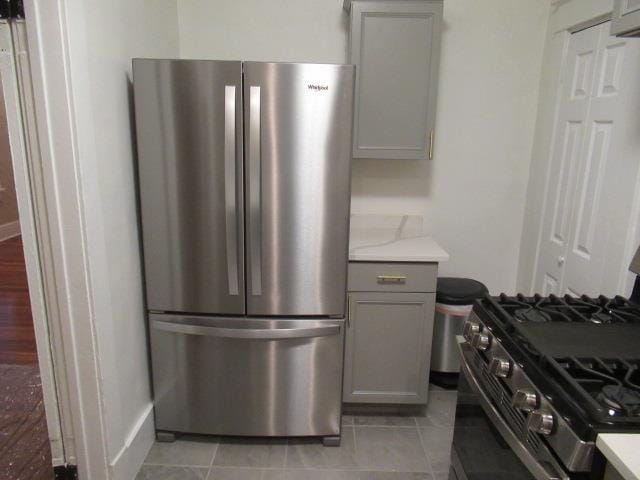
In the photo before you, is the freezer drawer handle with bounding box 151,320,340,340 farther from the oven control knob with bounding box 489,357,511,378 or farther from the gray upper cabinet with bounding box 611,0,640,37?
the gray upper cabinet with bounding box 611,0,640,37

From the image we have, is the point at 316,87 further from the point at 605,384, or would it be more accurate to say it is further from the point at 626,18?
the point at 605,384

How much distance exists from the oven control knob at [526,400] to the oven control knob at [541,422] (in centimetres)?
3

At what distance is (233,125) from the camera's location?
5.99 feet

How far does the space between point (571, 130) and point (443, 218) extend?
2.69ft

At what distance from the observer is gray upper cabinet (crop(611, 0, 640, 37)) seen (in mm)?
1320

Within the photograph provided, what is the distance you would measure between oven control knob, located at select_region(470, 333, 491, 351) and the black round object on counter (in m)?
1.08

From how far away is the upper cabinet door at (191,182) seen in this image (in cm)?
182

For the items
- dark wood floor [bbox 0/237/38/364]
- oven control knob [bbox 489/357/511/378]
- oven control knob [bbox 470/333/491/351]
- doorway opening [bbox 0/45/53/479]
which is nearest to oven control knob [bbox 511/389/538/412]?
oven control knob [bbox 489/357/511/378]

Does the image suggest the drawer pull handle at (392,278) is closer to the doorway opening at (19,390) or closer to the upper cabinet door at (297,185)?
the upper cabinet door at (297,185)

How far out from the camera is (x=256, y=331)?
2004 mm

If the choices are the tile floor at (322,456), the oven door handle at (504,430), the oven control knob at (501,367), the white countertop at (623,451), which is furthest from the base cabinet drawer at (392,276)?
the white countertop at (623,451)

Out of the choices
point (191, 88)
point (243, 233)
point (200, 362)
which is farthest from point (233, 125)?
point (200, 362)

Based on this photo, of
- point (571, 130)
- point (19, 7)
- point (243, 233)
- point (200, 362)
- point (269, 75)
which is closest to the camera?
point (19, 7)

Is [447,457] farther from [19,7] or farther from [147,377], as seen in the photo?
[19,7]
